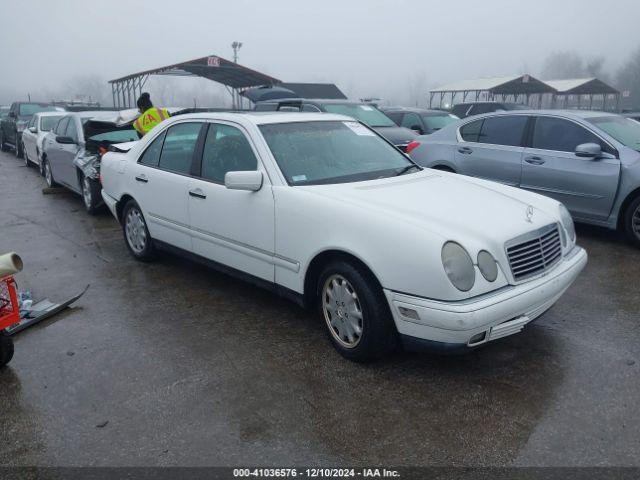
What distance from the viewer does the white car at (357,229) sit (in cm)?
303

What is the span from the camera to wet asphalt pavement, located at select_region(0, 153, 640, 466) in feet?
8.75

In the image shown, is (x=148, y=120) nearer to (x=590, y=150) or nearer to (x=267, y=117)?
(x=267, y=117)

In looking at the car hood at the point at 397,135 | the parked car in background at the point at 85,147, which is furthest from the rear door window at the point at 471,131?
the parked car in background at the point at 85,147

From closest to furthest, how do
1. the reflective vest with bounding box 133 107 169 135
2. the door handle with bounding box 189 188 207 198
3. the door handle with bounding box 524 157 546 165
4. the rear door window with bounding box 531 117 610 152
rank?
the door handle with bounding box 189 188 207 198 → the rear door window with bounding box 531 117 610 152 → the door handle with bounding box 524 157 546 165 → the reflective vest with bounding box 133 107 169 135

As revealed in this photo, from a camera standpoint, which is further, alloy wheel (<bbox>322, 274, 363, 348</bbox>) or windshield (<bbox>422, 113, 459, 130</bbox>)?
windshield (<bbox>422, 113, 459, 130</bbox>)

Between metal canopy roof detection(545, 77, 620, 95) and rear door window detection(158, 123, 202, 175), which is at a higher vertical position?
metal canopy roof detection(545, 77, 620, 95)

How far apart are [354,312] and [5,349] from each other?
226cm

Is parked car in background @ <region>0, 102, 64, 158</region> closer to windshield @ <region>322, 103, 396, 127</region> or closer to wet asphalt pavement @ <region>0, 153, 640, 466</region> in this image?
windshield @ <region>322, 103, 396, 127</region>

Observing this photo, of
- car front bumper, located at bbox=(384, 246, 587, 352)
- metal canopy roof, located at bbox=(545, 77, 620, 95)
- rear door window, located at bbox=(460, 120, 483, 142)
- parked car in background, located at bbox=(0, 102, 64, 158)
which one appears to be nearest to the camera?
car front bumper, located at bbox=(384, 246, 587, 352)

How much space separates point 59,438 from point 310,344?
5.46 ft

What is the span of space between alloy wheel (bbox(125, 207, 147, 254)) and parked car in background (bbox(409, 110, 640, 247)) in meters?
4.21

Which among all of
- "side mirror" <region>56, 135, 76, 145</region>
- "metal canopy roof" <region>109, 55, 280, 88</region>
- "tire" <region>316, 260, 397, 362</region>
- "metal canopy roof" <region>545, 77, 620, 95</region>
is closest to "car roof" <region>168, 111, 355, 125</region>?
"tire" <region>316, 260, 397, 362</region>

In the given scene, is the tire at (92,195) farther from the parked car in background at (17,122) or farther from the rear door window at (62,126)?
the parked car in background at (17,122)

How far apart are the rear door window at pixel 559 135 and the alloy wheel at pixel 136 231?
4.71 m
